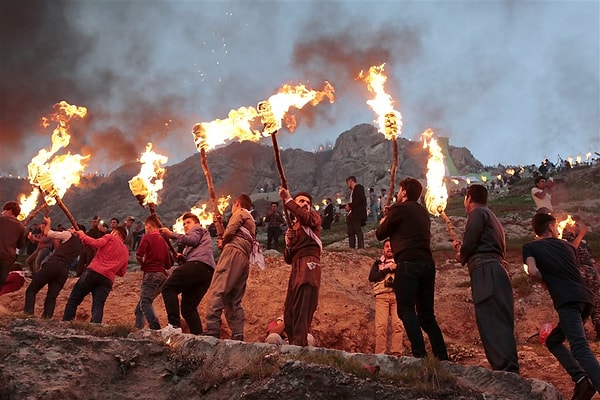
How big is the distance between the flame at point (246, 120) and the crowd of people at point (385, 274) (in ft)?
4.57

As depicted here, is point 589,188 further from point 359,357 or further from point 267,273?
point 359,357

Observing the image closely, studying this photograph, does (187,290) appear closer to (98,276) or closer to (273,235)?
(98,276)

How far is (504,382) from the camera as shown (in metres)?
5.00

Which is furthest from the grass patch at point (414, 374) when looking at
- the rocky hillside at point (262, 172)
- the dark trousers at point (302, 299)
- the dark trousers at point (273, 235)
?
the rocky hillside at point (262, 172)

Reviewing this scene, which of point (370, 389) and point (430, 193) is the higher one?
point (430, 193)

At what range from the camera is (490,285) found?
5676mm

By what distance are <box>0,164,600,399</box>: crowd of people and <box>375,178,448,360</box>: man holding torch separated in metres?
0.01

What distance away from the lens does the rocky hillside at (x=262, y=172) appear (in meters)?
104

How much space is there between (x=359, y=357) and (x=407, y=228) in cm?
159

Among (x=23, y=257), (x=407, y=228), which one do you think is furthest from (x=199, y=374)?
(x=23, y=257)

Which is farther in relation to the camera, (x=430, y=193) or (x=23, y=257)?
(x=23, y=257)

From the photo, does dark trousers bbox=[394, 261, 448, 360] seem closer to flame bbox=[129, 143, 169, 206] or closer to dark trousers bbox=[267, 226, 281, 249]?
flame bbox=[129, 143, 169, 206]

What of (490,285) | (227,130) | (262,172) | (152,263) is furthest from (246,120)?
(262,172)

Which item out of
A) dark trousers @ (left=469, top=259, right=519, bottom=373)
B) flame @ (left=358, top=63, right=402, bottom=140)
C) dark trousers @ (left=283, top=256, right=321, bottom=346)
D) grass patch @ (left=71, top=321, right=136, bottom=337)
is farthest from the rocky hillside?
dark trousers @ (left=469, top=259, right=519, bottom=373)
